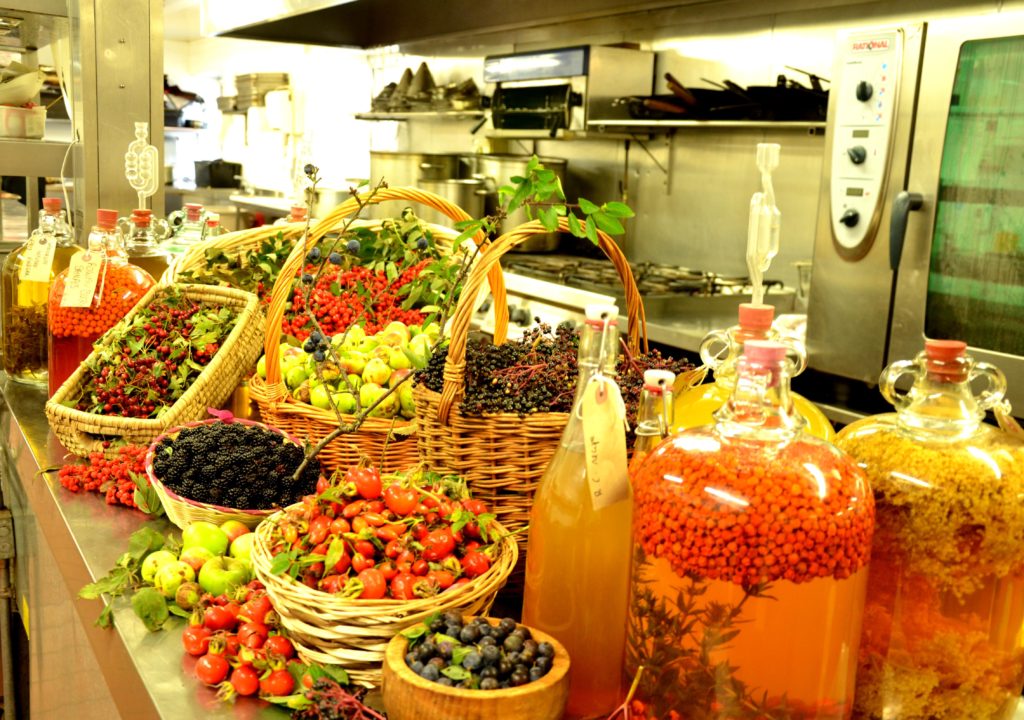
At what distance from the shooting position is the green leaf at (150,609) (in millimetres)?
1133

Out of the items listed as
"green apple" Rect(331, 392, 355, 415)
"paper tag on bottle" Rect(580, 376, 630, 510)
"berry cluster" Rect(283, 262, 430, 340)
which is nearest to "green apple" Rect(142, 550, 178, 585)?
"green apple" Rect(331, 392, 355, 415)

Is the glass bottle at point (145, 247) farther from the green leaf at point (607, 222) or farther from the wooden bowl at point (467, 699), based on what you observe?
the wooden bowl at point (467, 699)

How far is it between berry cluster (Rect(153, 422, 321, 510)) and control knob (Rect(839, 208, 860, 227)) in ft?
5.79

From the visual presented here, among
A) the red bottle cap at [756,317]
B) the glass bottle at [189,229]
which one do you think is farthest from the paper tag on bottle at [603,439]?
the glass bottle at [189,229]

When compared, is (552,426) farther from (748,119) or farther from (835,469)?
(748,119)

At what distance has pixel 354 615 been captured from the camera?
0.91 meters

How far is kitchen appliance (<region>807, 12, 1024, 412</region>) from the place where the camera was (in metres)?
2.28

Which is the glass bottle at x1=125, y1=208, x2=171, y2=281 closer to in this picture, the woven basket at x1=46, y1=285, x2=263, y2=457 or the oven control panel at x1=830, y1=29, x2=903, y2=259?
the woven basket at x1=46, y1=285, x2=263, y2=457

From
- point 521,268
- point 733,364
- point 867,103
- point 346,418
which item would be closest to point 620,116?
point 521,268

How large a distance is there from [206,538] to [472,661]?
22.2 inches

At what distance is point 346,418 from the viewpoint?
4.81ft

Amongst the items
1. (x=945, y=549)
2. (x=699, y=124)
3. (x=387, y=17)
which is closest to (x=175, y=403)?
(x=945, y=549)

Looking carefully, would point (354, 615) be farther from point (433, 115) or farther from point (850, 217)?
point (433, 115)

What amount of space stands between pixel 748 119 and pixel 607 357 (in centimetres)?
283
